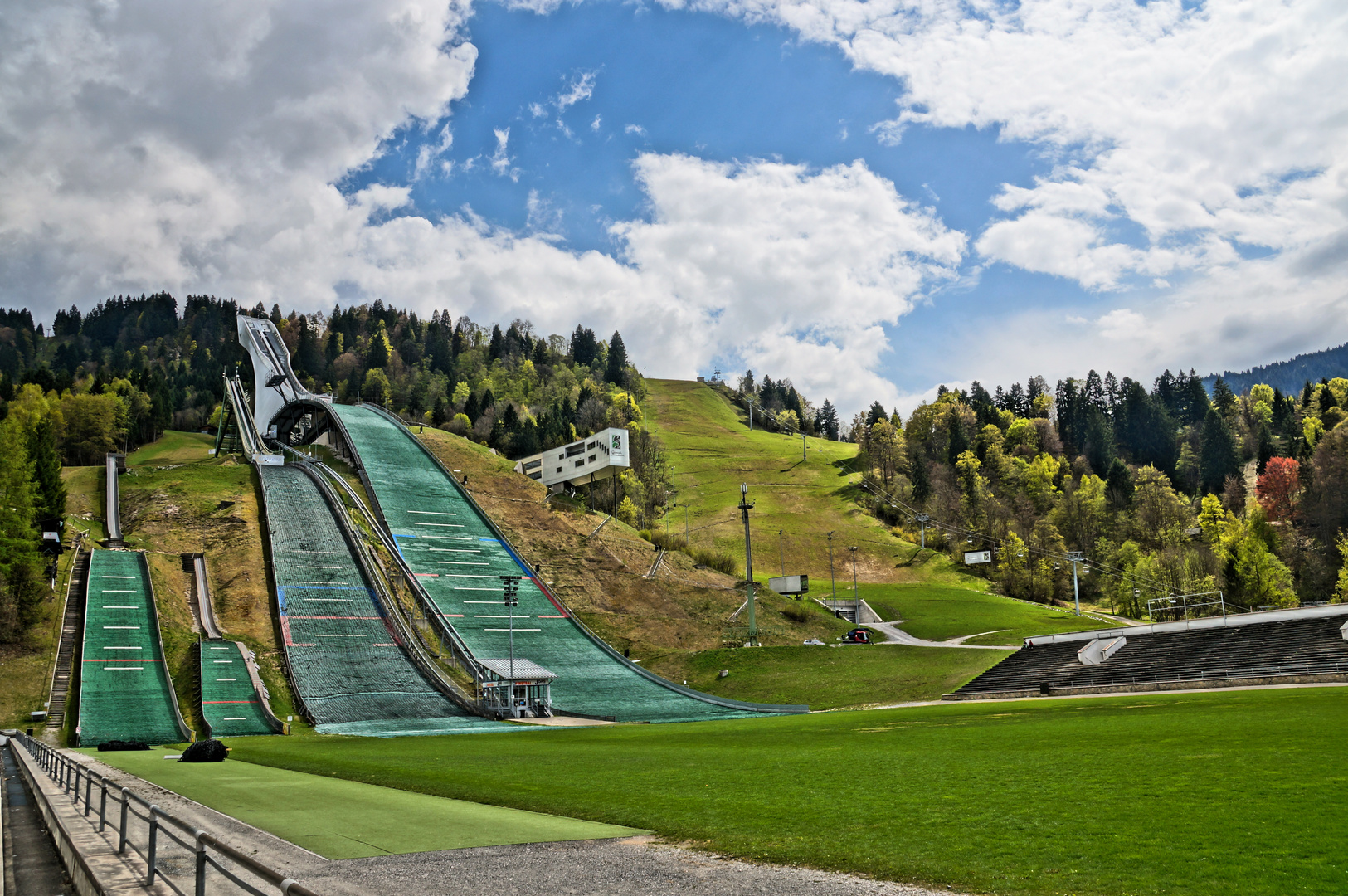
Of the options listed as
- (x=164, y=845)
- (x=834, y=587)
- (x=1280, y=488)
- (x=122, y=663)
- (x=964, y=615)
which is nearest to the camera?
(x=164, y=845)

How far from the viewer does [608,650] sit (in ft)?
173

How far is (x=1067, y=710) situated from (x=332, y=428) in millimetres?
75065

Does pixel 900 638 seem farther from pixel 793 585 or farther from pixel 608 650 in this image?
pixel 608 650

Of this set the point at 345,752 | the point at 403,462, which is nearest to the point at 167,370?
the point at 403,462

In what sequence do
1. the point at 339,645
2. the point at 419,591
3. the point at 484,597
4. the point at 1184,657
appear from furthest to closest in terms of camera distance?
1. the point at 484,597
2. the point at 419,591
3. the point at 339,645
4. the point at 1184,657

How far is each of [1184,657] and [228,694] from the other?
4198 cm

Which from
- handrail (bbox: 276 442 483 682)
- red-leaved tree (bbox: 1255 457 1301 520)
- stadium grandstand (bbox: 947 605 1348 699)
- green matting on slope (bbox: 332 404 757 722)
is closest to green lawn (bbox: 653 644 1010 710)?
stadium grandstand (bbox: 947 605 1348 699)

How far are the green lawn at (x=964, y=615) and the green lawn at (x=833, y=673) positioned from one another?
41.1 feet

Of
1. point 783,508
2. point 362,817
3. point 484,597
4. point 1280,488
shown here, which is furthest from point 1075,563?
point 362,817

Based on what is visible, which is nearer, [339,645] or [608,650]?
[339,645]

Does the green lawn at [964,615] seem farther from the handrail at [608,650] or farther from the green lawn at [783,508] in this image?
the handrail at [608,650]

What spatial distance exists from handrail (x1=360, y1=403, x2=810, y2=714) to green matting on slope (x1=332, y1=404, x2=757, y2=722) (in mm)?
317

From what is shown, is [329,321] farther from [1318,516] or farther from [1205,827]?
[1205,827]

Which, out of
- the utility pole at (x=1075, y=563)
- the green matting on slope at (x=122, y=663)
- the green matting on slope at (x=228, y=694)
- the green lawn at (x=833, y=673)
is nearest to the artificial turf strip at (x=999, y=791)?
the green matting on slope at (x=228, y=694)
